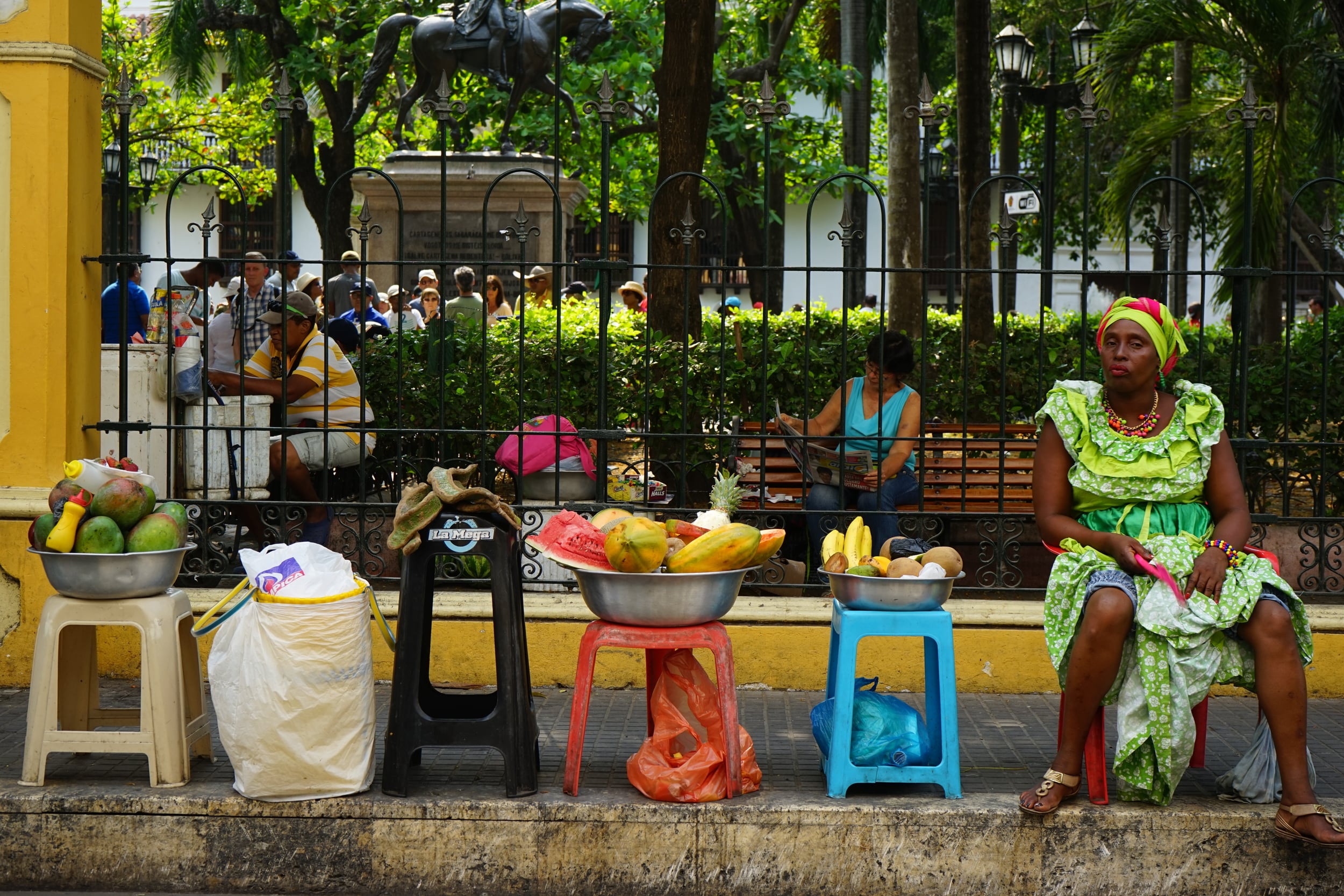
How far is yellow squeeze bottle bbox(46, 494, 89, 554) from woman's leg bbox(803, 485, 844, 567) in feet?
9.94

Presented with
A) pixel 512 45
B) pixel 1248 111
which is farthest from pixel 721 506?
pixel 512 45

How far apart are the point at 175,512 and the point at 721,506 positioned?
1.76 m

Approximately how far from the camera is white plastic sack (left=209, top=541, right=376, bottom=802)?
3.90m

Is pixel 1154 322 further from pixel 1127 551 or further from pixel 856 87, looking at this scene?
pixel 856 87

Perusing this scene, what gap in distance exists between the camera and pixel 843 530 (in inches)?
231

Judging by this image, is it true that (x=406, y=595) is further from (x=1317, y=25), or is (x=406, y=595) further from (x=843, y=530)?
(x=1317, y=25)

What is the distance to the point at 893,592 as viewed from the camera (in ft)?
13.5

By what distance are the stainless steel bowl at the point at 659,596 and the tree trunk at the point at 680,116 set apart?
3.68m

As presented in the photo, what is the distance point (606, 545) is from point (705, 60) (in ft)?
15.3

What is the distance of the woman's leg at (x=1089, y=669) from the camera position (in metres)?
3.82

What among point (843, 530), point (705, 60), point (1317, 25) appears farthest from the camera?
point (1317, 25)

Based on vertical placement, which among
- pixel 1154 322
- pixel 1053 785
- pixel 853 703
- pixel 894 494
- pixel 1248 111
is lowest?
pixel 1053 785

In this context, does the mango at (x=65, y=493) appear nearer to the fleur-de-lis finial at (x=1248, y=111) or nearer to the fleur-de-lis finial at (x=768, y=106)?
the fleur-de-lis finial at (x=768, y=106)

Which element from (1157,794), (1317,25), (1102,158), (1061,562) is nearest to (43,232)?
(1061,562)
